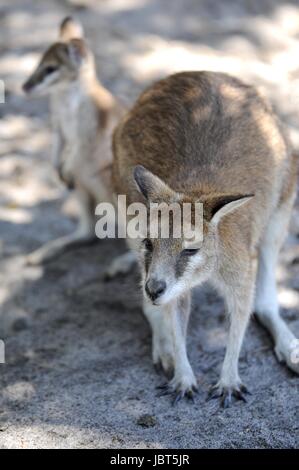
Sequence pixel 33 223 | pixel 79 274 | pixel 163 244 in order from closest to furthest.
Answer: pixel 163 244 < pixel 79 274 < pixel 33 223

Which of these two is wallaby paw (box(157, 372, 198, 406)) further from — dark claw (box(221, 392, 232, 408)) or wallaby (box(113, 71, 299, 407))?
dark claw (box(221, 392, 232, 408))

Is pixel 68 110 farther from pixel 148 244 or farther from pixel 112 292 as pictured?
pixel 148 244

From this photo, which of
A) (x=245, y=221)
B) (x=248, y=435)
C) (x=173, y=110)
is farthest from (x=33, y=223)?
(x=248, y=435)

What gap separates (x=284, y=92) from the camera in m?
6.39

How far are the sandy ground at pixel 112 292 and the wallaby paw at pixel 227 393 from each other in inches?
1.5

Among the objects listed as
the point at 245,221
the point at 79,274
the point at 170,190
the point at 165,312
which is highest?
the point at 170,190

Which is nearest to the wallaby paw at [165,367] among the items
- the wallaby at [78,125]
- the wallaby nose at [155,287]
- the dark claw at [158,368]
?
the dark claw at [158,368]

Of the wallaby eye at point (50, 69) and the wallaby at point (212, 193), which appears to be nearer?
the wallaby at point (212, 193)

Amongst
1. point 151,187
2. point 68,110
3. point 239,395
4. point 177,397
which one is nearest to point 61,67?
point 68,110

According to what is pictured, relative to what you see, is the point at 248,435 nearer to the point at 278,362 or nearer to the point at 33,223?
the point at 278,362

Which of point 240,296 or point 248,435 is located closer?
point 248,435

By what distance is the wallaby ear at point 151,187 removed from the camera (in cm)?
362

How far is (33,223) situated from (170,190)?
2.37 m

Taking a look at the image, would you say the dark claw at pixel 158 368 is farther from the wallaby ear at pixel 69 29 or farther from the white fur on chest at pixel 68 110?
the wallaby ear at pixel 69 29
